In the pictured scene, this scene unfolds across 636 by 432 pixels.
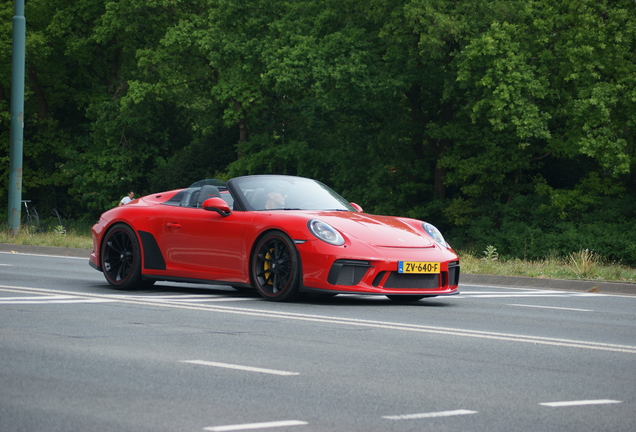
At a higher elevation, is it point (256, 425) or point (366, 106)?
point (366, 106)

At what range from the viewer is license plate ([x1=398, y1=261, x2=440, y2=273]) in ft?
34.8

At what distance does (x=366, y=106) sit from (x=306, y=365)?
128ft

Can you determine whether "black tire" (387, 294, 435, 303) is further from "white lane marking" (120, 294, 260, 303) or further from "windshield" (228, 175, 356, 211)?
"white lane marking" (120, 294, 260, 303)

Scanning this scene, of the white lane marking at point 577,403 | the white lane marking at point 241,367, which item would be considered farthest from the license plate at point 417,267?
the white lane marking at point 577,403

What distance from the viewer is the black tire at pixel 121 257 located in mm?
12227

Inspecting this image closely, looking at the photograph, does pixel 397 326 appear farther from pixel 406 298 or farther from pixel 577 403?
pixel 577 403

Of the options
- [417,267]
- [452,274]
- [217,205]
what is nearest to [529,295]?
[452,274]

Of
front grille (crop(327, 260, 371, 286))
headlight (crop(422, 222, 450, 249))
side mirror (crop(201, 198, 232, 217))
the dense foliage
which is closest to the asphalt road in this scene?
front grille (crop(327, 260, 371, 286))

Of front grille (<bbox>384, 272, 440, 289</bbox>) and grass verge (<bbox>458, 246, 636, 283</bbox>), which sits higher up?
front grille (<bbox>384, 272, 440, 289</bbox>)

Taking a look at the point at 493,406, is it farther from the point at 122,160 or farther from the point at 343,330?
the point at 122,160

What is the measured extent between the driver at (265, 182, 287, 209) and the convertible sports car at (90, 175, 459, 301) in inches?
0.5

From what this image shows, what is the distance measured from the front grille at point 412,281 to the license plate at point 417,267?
0.32 ft

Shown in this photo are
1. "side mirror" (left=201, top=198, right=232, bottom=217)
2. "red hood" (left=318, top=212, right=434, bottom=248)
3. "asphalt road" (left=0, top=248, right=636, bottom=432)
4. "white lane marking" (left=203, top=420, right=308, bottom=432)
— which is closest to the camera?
"white lane marking" (left=203, top=420, right=308, bottom=432)

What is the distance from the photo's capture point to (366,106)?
45375mm
